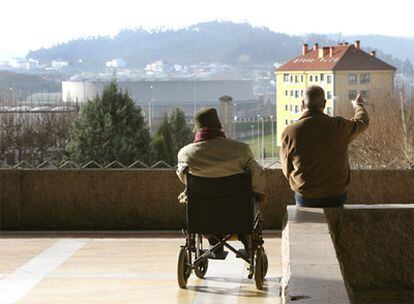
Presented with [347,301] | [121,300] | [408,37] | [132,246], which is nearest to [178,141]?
[408,37]

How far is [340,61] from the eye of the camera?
52062 mm

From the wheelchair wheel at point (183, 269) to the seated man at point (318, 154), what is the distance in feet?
2.69

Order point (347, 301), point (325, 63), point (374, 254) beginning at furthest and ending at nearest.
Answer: point (325, 63)
point (374, 254)
point (347, 301)

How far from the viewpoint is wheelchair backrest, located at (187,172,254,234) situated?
600 cm

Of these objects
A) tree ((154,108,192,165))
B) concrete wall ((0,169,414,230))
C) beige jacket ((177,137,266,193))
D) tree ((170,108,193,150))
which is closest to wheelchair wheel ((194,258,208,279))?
beige jacket ((177,137,266,193))

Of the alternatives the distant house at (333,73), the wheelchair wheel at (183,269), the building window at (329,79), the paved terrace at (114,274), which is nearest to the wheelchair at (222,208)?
the wheelchair wheel at (183,269)

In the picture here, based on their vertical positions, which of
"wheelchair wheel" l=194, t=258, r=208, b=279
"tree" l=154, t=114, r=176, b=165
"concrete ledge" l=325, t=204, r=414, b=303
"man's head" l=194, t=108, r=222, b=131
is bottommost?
"tree" l=154, t=114, r=176, b=165

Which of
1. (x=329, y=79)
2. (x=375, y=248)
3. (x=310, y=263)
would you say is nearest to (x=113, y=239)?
(x=375, y=248)

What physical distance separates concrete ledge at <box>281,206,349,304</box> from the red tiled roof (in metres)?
44.9

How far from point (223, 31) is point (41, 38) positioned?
1507cm

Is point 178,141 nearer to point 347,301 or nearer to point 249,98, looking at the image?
point 249,98

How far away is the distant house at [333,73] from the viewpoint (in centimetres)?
4609

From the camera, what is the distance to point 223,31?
227ft

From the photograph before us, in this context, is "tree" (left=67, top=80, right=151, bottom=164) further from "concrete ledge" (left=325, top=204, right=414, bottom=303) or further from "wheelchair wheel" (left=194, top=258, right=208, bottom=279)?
"concrete ledge" (left=325, top=204, right=414, bottom=303)
